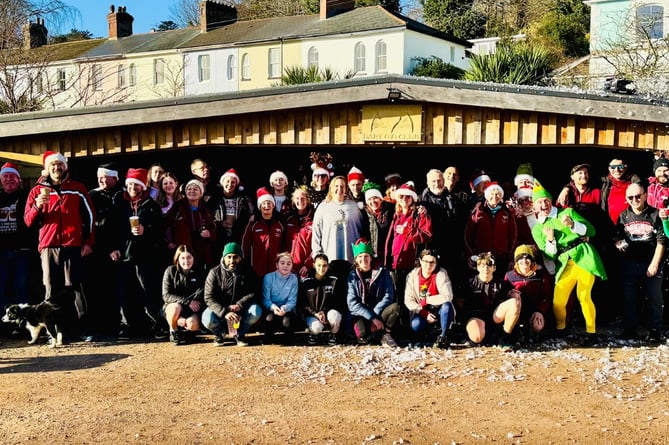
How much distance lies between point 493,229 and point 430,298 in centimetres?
97

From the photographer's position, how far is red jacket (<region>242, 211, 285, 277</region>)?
281 inches

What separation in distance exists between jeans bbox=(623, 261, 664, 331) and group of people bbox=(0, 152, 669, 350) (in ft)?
0.04

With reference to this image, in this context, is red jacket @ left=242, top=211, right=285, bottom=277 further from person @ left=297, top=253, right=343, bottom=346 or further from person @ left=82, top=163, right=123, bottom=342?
person @ left=82, top=163, right=123, bottom=342

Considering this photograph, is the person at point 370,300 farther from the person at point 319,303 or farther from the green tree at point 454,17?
the green tree at point 454,17

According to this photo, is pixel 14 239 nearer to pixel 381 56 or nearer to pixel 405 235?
pixel 405 235

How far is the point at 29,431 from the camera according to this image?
4.44m

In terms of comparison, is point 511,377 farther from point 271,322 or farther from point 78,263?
point 78,263

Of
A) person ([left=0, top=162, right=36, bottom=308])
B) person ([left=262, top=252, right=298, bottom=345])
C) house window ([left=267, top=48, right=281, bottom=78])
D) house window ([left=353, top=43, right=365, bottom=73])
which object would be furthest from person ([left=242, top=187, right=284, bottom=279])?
house window ([left=267, top=48, right=281, bottom=78])

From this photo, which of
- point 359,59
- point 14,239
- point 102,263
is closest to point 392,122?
point 102,263

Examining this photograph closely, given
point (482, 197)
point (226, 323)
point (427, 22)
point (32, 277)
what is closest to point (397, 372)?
point (226, 323)

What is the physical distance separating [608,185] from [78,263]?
5.21 meters

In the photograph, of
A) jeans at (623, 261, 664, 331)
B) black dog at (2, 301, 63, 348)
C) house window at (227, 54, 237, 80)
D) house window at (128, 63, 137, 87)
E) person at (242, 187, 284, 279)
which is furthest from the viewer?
house window at (128, 63, 137, 87)

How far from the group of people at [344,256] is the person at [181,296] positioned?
0.04ft

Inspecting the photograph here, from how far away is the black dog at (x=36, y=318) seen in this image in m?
6.54
